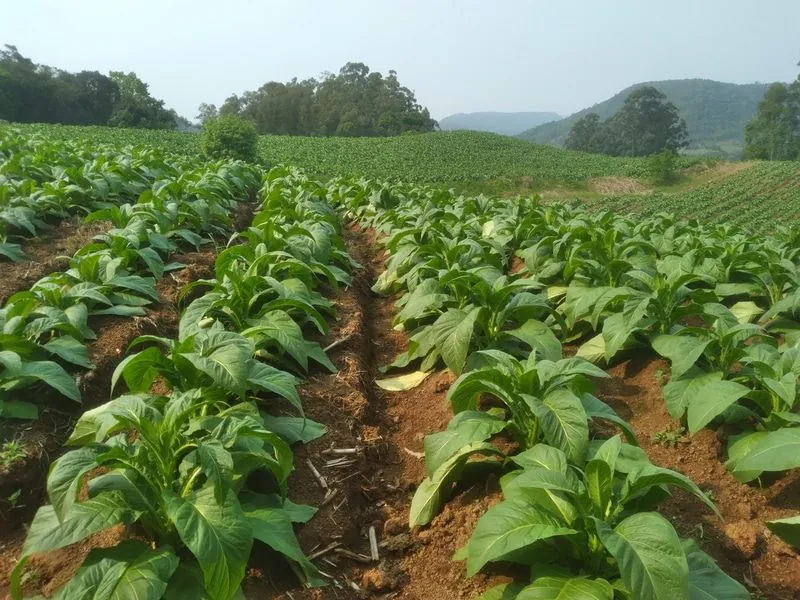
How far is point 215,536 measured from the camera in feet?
7.01

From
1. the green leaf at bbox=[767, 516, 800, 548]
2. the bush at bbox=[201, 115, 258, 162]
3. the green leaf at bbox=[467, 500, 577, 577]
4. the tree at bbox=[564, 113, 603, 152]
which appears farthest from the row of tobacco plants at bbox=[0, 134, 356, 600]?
the tree at bbox=[564, 113, 603, 152]

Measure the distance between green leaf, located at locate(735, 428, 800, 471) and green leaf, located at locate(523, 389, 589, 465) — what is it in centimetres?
75

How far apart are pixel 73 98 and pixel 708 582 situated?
6494 centimetres

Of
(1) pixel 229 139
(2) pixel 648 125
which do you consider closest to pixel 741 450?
(1) pixel 229 139

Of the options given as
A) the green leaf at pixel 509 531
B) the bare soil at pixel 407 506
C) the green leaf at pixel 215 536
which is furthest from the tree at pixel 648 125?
the green leaf at pixel 215 536

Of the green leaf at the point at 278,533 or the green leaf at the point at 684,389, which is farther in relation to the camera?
the green leaf at the point at 684,389

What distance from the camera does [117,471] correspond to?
95.7 inches

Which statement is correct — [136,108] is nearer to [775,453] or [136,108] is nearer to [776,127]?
[775,453]

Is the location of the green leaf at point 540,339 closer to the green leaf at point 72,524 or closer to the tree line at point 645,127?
the green leaf at point 72,524

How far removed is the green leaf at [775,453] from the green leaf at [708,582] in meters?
0.64

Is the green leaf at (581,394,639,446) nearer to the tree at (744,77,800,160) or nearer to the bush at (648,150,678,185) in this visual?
the bush at (648,150,678,185)

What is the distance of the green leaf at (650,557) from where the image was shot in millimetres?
1884

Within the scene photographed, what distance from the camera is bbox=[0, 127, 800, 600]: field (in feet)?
7.30

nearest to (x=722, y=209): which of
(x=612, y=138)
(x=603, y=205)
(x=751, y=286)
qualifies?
(x=603, y=205)
